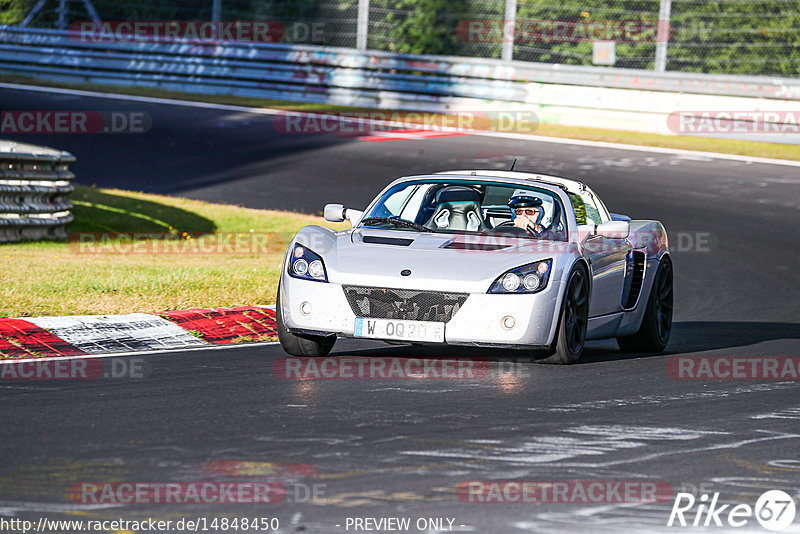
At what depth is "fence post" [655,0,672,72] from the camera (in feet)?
76.0

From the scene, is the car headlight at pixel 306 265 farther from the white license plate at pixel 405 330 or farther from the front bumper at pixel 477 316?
the white license plate at pixel 405 330

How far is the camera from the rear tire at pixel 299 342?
28.0ft

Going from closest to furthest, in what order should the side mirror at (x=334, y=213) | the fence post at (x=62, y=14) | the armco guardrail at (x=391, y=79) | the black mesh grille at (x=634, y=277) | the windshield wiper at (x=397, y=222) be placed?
the windshield wiper at (x=397, y=222) → the side mirror at (x=334, y=213) → the black mesh grille at (x=634, y=277) → the armco guardrail at (x=391, y=79) → the fence post at (x=62, y=14)

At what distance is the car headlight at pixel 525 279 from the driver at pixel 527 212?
918 mm

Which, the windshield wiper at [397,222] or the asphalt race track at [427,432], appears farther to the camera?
the windshield wiper at [397,222]

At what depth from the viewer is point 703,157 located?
21562 mm

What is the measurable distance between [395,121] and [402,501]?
2040 centimetres

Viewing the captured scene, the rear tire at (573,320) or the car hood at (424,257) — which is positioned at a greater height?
the car hood at (424,257)

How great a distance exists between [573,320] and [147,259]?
6.61 m

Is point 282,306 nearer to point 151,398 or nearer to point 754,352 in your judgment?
point 151,398

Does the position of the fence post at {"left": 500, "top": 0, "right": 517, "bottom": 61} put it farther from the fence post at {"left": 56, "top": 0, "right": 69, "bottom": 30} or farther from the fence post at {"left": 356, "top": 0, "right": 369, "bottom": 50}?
the fence post at {"left": 56, "top": 0, "right": 69, "bottom": 30}

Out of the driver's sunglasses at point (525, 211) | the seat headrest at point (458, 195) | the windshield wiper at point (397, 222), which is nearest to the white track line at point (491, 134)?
the seat headrest at point (458, 195)

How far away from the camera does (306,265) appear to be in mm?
8422

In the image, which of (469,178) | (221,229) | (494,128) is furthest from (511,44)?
(469,178)
